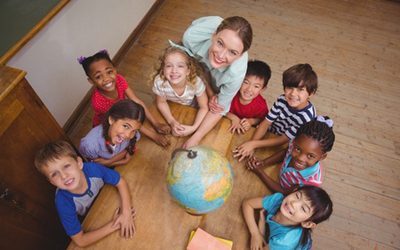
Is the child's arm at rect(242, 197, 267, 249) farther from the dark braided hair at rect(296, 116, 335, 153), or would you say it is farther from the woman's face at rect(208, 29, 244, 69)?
the woman's face at rect(208, 29, 244, 69)

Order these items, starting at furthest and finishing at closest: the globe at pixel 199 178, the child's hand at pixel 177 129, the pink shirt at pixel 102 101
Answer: the pink shirt at pixel 102 101
the child's hand at pixel 177 129
the globe at pixel 199 178

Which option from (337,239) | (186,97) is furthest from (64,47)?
(337,239)

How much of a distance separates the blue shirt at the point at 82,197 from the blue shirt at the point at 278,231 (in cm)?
84

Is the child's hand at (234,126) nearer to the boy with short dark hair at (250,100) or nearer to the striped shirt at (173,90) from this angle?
the boy with short dark hair at (250,100)

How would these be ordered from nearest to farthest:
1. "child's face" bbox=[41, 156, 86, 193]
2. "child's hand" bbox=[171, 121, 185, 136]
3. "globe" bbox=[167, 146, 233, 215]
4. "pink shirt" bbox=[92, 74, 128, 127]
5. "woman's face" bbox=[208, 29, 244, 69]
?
"globe" bbox=[167, 146, 233, 215], "child's face" bbox=[41, 156, 86, 193], "woman's face" bbox=[208, 29, 244, 69], "child's hand" bbox=[171, 121, 185, 136], "pink shirt" bbox=[92, 74, 128, 127]

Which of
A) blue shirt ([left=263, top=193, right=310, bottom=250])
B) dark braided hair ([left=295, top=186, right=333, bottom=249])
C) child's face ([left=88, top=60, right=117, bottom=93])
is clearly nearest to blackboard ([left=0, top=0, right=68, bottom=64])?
child's face ([left=88, top=60, right=117, bottom=93])

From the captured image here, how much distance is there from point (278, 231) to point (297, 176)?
0.37 meters

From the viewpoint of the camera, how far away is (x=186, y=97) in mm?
2023

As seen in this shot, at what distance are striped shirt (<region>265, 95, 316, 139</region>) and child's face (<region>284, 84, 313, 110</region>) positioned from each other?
7 centimetres

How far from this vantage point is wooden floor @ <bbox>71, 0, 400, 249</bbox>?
2.59 meters

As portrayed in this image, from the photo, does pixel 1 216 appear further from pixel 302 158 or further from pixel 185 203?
pixel 302 158

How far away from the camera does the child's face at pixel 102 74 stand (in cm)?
198

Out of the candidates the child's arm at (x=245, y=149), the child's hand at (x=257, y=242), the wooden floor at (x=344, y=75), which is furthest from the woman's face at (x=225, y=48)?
the wooden floor at (x=344, y=75)

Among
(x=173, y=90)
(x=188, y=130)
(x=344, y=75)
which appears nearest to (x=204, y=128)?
(x=188, y=130)
